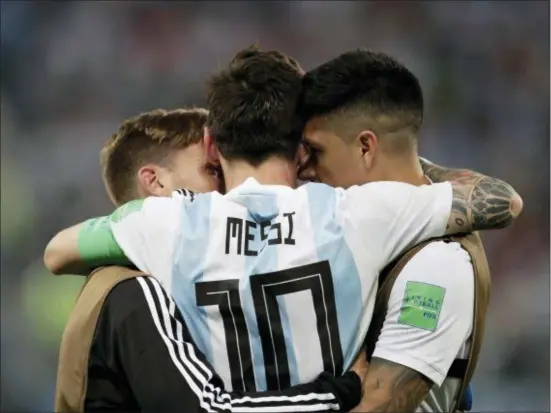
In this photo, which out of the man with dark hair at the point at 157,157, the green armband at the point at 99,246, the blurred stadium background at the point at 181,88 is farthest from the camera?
the blurred stadium background at the point at 181,88

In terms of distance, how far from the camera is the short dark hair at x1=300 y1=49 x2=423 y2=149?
1493mm

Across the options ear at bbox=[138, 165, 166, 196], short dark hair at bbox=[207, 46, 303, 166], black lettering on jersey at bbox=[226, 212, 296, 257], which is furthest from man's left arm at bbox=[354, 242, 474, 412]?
ear at bbox=[138, 165, 166, 196]

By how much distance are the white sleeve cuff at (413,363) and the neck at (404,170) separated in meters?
0.33

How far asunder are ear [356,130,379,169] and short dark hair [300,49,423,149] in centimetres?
2

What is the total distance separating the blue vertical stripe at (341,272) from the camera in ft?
4.25

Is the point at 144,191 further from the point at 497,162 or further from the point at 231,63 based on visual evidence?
the point at 497,162

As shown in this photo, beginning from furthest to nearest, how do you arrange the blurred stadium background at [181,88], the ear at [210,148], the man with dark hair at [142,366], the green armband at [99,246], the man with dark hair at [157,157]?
the blurred stadium background at [181,88] → the man with dark hair at [157,157] → the ear at [210,148] → the green armband at [99,246] → the man with dark hair at [142,366]

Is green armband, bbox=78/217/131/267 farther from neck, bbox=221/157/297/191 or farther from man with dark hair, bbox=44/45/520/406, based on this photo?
neck, bbox=221/157/297/191

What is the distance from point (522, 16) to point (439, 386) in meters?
2.81

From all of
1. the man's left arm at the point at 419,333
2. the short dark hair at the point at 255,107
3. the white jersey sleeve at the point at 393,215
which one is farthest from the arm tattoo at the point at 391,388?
the short dark hair at the point at 255,107

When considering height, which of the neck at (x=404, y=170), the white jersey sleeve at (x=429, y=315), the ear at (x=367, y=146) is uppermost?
the ear at (x=367, y=146)

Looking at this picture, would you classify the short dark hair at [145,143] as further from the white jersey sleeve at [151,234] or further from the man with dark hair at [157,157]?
the white jersey sleeve at [151,234]

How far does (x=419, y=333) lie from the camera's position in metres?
1.32

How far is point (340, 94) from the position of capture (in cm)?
151
